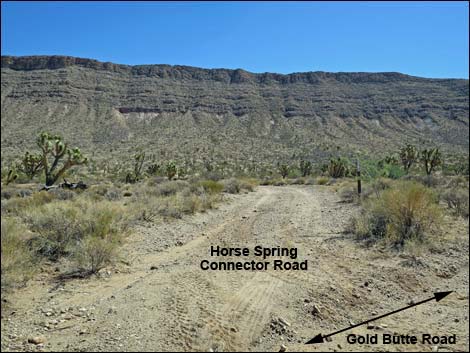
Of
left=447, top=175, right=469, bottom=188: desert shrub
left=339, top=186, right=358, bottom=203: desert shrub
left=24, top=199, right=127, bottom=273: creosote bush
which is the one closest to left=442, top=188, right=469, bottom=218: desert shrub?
left=447, top=175, right=469, bottom=188: desert shrub

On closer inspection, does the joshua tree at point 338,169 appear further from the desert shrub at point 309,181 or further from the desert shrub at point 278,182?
the desert shrub at point 278,182

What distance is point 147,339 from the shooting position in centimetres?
505

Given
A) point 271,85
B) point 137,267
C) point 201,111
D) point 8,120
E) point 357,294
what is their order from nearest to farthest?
point 357,294 → point 137,267 → point 8,120 → point 201,111 → point 271,85

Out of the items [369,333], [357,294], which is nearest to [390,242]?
[357,294]

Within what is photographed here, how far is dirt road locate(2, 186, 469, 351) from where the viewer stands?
16.8 ft

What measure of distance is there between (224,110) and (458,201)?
298ft

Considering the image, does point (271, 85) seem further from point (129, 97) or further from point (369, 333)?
point (369, 333)

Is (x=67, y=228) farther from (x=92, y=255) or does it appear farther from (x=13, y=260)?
(x=13, y=260)

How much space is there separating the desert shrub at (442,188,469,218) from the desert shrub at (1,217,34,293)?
11963 millimetres

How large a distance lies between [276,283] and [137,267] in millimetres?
2994

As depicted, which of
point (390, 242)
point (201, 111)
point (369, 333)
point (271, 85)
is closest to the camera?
point (369, 333)

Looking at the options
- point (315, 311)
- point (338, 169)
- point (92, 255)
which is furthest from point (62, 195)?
point (338, 169)

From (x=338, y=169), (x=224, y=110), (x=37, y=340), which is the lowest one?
(x=37, y=340)

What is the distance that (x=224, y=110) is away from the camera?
102m
